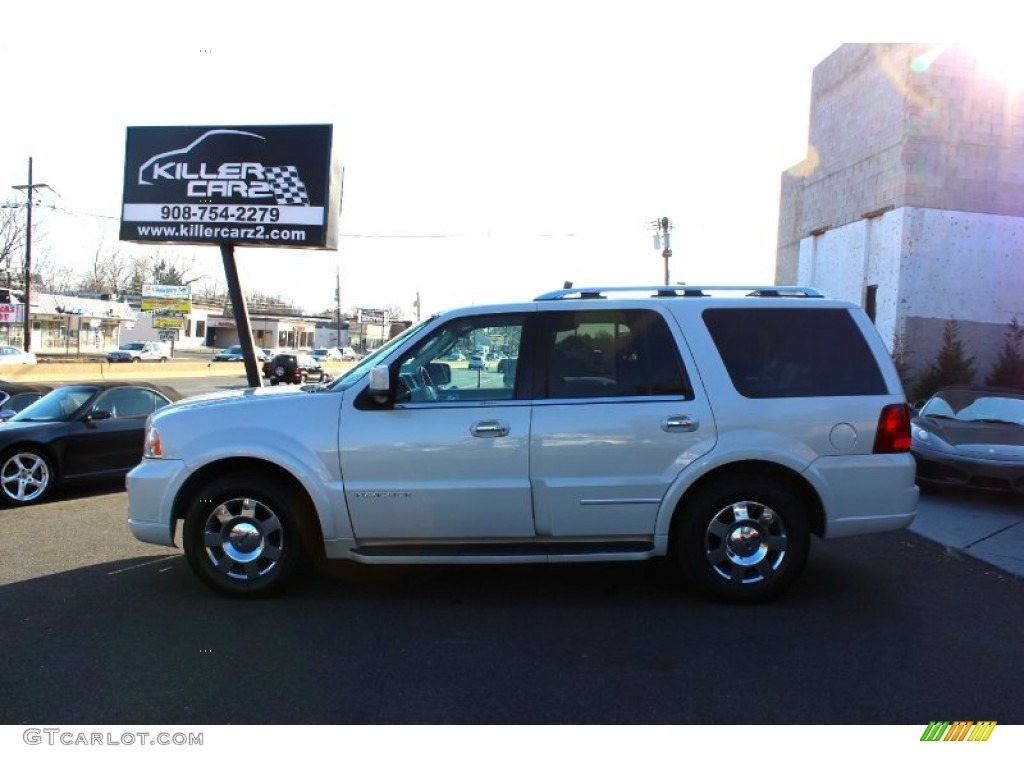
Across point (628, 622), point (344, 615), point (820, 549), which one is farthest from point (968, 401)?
point (344, 615)

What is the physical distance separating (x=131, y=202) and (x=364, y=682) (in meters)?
10.5

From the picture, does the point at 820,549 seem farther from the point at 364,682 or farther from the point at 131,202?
the point at 131,202

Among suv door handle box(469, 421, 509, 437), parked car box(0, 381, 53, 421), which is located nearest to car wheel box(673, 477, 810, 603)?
suv door handle box(469, 421, 509, 437)

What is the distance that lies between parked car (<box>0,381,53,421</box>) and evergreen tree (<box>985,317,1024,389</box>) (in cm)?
1777

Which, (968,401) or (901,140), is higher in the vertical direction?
(901,140)

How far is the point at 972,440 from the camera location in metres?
7.82

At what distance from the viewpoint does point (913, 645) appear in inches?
154

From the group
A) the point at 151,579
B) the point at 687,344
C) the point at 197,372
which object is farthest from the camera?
the point at 197,372

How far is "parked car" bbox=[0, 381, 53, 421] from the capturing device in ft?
30.9

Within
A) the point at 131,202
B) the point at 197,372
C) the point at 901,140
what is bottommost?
the point at 197,372

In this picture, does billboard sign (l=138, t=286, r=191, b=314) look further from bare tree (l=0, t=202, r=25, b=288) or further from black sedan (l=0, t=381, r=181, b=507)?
black sedan (l=0, t=381, r=181, b=507)

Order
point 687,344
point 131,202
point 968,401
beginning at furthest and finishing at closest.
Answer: point 131,202, point 968,401, point 687,344

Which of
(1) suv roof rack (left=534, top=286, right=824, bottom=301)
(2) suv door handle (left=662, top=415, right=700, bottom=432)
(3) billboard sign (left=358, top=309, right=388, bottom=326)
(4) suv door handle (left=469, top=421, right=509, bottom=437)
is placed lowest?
(4) suv door handle (left=469, top=421, right=509, bottom=437)
